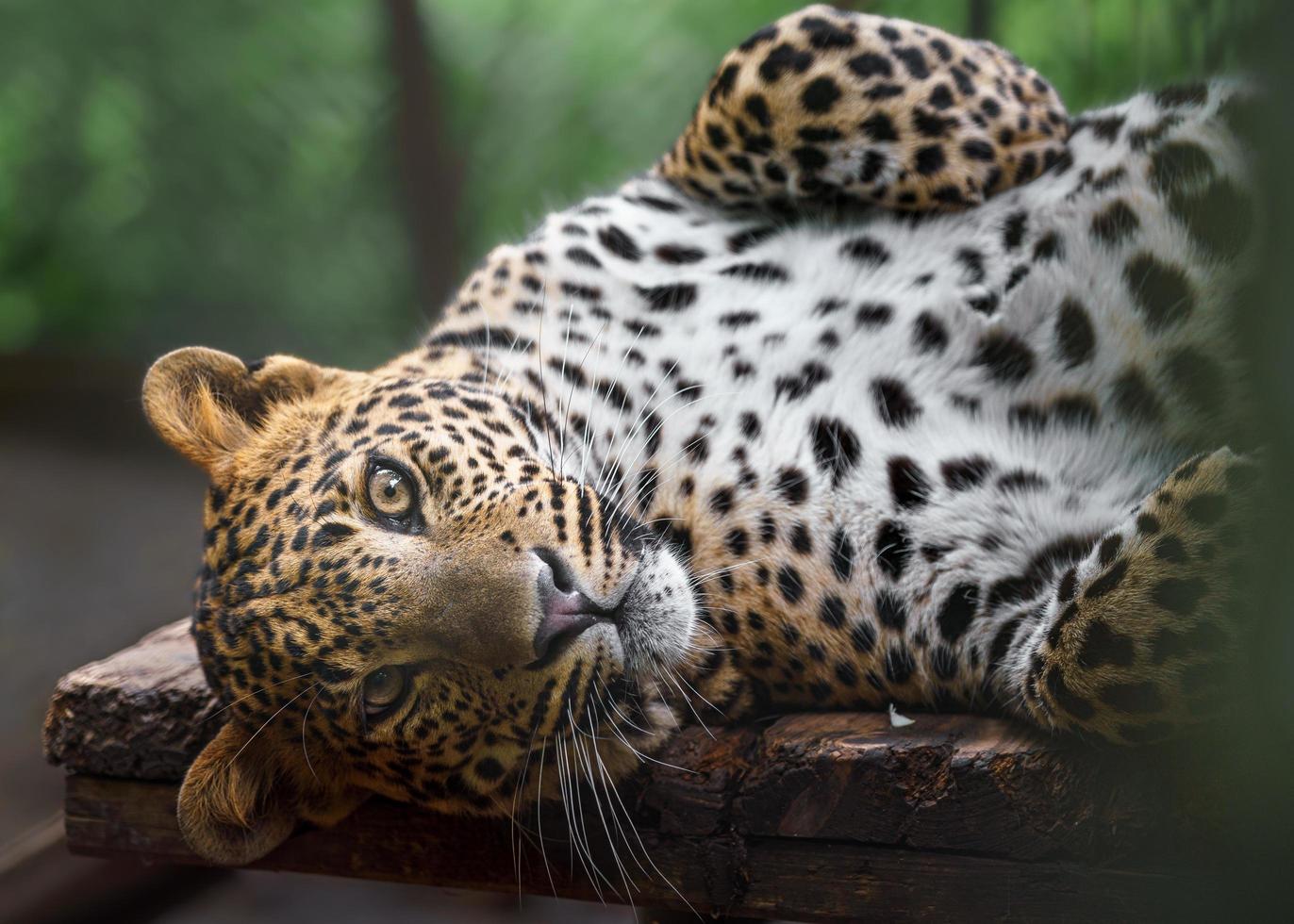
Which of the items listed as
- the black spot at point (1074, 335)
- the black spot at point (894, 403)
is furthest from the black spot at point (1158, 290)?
the black spot at point (894, 403)

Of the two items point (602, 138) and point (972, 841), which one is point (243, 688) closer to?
point (972, 841)

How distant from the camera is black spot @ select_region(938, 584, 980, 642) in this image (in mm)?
2258

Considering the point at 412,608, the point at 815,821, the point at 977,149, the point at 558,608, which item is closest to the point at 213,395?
the point at 412,608

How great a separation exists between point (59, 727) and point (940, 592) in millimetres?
2098

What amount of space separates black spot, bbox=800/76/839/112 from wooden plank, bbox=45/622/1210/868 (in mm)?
1482

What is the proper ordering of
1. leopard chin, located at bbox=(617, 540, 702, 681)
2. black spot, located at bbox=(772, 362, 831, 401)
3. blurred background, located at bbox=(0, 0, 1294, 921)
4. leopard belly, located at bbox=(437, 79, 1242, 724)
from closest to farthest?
leopard chin, located at bbox=(617, 540, 702, 681)
leopard belly, located at bbox=(437, 79, 1242, 724)
black spot, located at bbox=(772, 362, 831, 401)
blurred background, located at bbox=(0, 0, 1294, 921)

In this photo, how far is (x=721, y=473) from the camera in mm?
2490

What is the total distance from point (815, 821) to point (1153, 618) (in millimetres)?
726

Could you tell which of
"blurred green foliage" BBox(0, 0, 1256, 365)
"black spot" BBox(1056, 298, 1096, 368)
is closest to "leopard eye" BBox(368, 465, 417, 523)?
"black spot" BBox(1056, 298, 1096, 368)

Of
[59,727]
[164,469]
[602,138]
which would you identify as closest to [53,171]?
[164,469]

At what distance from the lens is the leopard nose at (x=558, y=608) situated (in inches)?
78.7

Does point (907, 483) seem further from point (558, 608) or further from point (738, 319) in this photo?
point (558, 608)

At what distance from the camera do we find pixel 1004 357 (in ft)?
8.28

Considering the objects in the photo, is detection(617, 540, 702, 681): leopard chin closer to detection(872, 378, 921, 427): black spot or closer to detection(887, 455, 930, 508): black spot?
detection(887, 455, 930, 508): black spot
